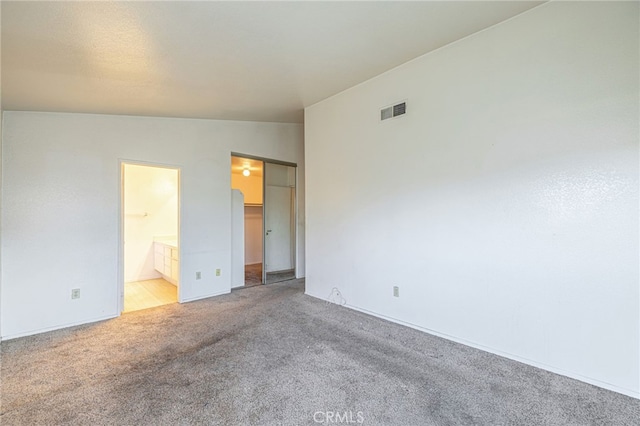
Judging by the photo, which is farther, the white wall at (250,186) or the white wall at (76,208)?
the white wall at (250,186)

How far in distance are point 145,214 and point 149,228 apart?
30 centimetres

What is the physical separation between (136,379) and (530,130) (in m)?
3.69

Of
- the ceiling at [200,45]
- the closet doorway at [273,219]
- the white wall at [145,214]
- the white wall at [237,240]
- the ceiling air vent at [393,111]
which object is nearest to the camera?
the ceiling at [200,45]

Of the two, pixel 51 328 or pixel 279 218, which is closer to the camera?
pixel 51 328

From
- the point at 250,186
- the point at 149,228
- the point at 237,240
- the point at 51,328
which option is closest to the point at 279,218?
the point at 237,240

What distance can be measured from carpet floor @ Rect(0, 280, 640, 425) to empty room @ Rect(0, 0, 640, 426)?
0.02m

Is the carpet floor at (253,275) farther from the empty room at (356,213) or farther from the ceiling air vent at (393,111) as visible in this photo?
the ceiling air vent at (393,111)

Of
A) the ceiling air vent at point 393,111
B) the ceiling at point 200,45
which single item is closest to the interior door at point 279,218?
the ceiling at point 200,45

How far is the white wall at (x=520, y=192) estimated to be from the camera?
195 cm

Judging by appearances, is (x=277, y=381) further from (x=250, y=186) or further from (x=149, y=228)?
→ (x=250, y=186)

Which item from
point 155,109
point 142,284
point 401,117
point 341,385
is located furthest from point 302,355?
point 142,284

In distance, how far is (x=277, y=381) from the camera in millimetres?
2057

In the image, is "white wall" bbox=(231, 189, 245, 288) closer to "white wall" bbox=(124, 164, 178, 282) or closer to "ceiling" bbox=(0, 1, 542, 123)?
"white wall" bbox=(124, 164, 178, 282)

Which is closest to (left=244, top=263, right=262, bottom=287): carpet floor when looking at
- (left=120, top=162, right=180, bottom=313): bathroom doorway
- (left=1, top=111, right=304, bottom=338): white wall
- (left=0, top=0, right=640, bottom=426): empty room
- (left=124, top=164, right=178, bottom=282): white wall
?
(left=1, top=111, right=304, bottom=338): white wall
